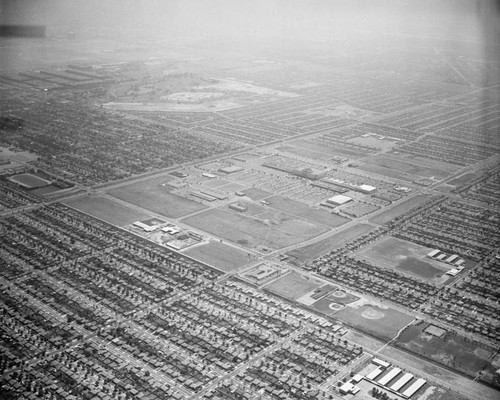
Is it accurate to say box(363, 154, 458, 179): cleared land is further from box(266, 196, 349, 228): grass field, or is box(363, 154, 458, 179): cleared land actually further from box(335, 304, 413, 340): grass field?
box(335, 304, 413, 340): grass field

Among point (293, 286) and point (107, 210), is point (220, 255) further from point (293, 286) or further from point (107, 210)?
point (107, 210)

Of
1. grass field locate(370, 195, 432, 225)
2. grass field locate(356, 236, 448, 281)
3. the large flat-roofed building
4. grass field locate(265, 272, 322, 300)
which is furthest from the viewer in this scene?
the large flat-roofed building

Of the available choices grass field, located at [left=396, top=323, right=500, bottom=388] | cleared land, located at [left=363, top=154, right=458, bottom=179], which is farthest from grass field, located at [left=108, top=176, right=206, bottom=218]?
cleared land, located at [left=363, top=154, right=458, bottom=179]

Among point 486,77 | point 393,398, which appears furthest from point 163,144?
point 486,77

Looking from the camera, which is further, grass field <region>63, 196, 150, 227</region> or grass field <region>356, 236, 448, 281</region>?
Answer: grass field <region>63, 196, 150, 227</region>

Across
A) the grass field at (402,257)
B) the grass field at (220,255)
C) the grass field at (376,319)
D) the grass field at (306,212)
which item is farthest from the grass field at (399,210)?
the grass field at (376,319)

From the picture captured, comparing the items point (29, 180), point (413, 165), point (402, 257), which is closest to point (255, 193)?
point (402, 257)

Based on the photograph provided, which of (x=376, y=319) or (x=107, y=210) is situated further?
(x=107, y=210)

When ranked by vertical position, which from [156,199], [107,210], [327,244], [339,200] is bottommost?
[327,244]
